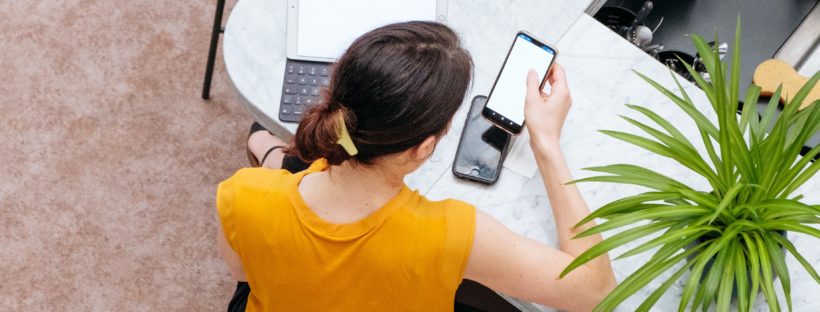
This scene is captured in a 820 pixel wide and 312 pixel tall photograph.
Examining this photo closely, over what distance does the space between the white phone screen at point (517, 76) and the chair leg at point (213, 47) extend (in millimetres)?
764

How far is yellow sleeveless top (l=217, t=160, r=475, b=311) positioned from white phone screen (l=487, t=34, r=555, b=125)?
23 centimetres

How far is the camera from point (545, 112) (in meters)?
1.23

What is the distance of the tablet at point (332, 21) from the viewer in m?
1.33

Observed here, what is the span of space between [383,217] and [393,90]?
21cm

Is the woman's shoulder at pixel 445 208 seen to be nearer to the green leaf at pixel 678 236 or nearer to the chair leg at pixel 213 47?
the green leaf at pixel 678 236

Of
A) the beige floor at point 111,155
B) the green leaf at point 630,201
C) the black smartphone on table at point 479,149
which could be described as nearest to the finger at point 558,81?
the black smartphone on table at point 479,149

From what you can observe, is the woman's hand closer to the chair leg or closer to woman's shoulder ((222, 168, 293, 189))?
woman's shoulder ((222, 168, 293, 189))

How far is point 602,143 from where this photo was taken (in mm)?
1300

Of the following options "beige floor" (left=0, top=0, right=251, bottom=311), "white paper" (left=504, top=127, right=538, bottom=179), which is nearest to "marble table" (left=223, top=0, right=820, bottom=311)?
"white paper" (left=504, top=127, right=538, bottom=179)

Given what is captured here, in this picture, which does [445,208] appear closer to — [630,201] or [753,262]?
[630,201]

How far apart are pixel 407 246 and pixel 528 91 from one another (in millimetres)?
355

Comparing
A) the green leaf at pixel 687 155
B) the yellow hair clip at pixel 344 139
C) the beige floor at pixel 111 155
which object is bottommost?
the beige floor at pixel 111 155

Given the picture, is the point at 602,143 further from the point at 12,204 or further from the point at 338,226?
the point at 12,204

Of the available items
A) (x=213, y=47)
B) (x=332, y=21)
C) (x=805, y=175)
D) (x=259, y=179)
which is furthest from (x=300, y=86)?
(x=805, y=175)
